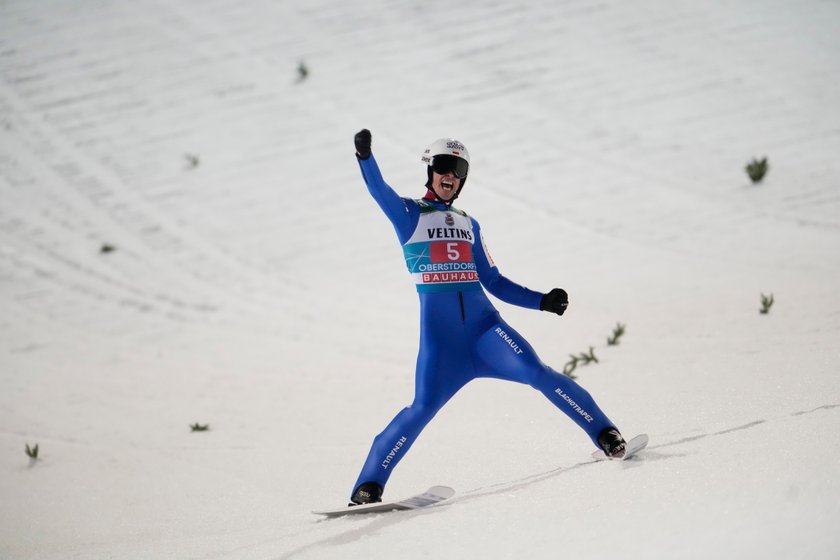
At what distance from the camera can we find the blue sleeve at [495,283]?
4.33 metres

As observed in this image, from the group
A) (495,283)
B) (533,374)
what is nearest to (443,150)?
(495,283)

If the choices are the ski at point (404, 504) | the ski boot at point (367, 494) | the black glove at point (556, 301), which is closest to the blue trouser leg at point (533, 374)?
the black glove at point (556, 301)

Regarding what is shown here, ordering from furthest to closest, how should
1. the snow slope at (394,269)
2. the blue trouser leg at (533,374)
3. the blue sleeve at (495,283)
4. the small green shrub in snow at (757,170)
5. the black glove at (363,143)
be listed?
the small green shrub in snow at (757,170) < the blue sleeve at (495,283) < the blue trouser leg at (533,374) < the black glove at (363,143) < the snow slope at (394,269)

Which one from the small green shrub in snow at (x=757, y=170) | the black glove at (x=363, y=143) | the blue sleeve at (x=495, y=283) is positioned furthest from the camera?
the small green shrub in snow at (x=757, y=170)

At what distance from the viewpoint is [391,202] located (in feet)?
13.2

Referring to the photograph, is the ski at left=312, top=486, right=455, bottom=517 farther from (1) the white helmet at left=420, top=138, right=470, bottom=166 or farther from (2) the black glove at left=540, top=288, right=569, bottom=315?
(1) the white helmet at left=420, top=138, right=470, bottom=166

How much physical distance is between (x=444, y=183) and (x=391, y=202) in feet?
1.08

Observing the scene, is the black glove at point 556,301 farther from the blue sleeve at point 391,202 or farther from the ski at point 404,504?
the ski at point 404,504

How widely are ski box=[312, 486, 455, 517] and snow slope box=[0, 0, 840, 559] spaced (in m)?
0.07

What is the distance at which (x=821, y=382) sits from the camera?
4.78 metres

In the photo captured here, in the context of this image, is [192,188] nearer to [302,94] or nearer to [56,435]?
[302,94]

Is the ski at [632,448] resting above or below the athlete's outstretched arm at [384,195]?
below

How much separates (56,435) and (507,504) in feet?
13.6

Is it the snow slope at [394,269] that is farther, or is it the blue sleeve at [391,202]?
the blue sleeve at [391,202]
